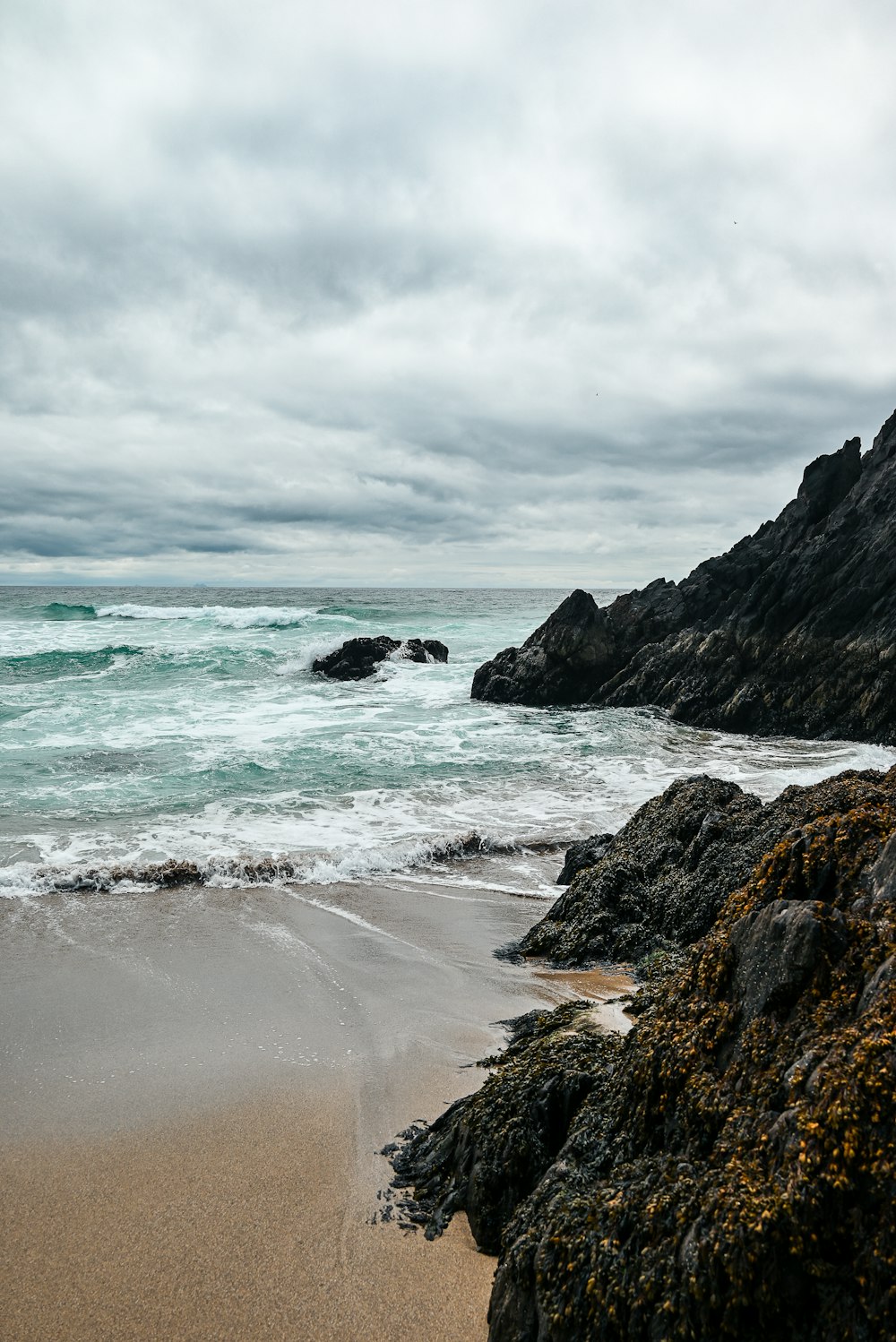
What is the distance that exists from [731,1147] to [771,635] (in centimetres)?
2308

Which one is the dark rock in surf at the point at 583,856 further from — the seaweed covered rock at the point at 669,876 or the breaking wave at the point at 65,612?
the breaking wave at the point at 65,612

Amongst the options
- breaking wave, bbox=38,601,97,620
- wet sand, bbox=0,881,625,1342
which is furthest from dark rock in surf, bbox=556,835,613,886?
breaking wave, bbox=38,601,97,620

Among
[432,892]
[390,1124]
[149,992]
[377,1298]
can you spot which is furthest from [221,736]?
[377,1298]

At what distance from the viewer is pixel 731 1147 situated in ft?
8.93

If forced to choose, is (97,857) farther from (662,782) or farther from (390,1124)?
(662,782)

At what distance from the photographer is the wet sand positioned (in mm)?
3465

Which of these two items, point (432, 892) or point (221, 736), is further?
point (221, 736)

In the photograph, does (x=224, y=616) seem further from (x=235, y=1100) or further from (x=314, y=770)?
(x=235, y=1100)

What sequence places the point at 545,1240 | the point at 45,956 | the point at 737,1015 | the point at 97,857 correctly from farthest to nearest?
the point at 97,857, the point at 45,956, the point at 737,1015, the point at 545,1240

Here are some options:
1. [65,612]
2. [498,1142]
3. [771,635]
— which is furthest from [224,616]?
[498,1142]

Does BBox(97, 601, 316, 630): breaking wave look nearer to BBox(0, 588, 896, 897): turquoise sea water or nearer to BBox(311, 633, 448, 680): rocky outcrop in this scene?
BBox(311, 633, 448, 680): rocky outcrop

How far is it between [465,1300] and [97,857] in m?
9.05

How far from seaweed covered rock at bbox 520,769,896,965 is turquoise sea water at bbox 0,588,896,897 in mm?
2194

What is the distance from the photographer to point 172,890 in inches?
387
